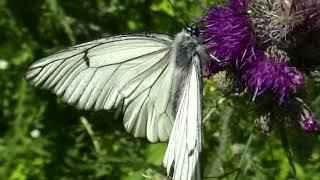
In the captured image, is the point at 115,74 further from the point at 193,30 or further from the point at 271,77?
the point at 271,77

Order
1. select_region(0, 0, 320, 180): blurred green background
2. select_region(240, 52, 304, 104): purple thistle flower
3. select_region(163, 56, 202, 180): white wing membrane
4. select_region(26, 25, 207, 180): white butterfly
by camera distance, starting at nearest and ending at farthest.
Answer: select_region(163, 56, 202, 180): white wing membrane
select_region(26, 25, 207, 180): white butterfly
select_region(240, 52, 304, 104): purple thistle flower
select_region(0, 0, 320, 180): blurred green background

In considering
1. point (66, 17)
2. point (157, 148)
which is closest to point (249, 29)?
point (157, 148)

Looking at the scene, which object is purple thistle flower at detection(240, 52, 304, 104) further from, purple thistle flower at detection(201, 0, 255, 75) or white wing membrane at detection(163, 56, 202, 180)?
white wing membrane at detection(163, 56, 202, 180)

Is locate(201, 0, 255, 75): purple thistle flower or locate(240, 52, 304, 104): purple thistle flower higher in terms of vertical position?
locate(201, 0, 255, 75): purple thistle flower

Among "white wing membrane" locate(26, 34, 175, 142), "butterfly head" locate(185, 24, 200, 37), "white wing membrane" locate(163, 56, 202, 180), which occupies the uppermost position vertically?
"butterfly head" locate(185, 24, 200, 37)

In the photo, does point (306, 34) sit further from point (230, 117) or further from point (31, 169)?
point (31, 169)

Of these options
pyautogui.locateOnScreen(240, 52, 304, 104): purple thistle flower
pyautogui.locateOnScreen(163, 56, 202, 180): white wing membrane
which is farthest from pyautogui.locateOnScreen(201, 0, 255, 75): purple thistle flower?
pyautogui.locateOnScreen(163, 56, 202, 180): white wing membrane
